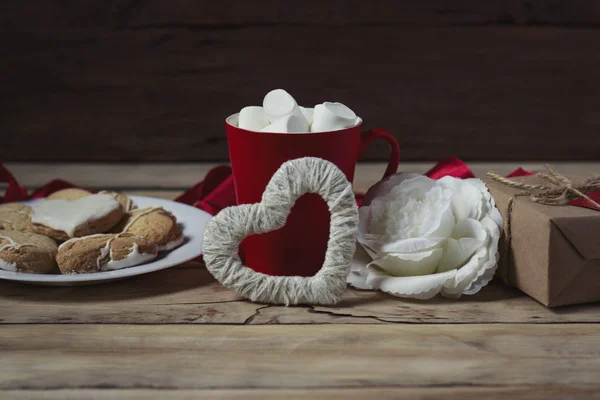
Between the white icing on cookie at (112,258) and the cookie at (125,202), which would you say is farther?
the cookie at (125,202)

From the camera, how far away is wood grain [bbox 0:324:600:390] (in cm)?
66

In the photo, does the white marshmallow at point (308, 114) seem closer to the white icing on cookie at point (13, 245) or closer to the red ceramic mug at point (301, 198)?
the red ceramic mug at point (301, 198)

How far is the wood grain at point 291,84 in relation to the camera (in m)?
1.63

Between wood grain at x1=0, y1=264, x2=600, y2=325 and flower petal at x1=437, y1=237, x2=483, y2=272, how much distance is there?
4 cm

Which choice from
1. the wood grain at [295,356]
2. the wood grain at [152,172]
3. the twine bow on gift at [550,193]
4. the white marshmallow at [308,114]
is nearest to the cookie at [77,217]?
the wood grain at [295,356]

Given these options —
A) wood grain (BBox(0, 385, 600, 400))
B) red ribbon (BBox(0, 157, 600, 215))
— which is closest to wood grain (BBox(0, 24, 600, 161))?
red ribbon (BBox(0, 157, 600, 215))

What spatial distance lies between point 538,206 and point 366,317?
0.24m

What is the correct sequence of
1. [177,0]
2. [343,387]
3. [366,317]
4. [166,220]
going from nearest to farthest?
[343,387], [366,317], [166,220], [177,0]

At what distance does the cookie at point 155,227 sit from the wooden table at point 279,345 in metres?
0.05

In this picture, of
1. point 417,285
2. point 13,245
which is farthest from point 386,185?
point 13,245

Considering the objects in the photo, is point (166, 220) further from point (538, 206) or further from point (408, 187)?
point (538, 206)

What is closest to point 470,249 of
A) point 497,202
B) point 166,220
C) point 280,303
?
point 497,202

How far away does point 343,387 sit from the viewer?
2.14ft

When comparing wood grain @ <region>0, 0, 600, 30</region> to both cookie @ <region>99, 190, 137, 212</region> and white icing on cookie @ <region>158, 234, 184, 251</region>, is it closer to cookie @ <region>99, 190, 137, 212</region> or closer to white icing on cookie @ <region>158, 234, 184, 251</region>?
cookie @ <region>99, 190, 137, 212</region>
